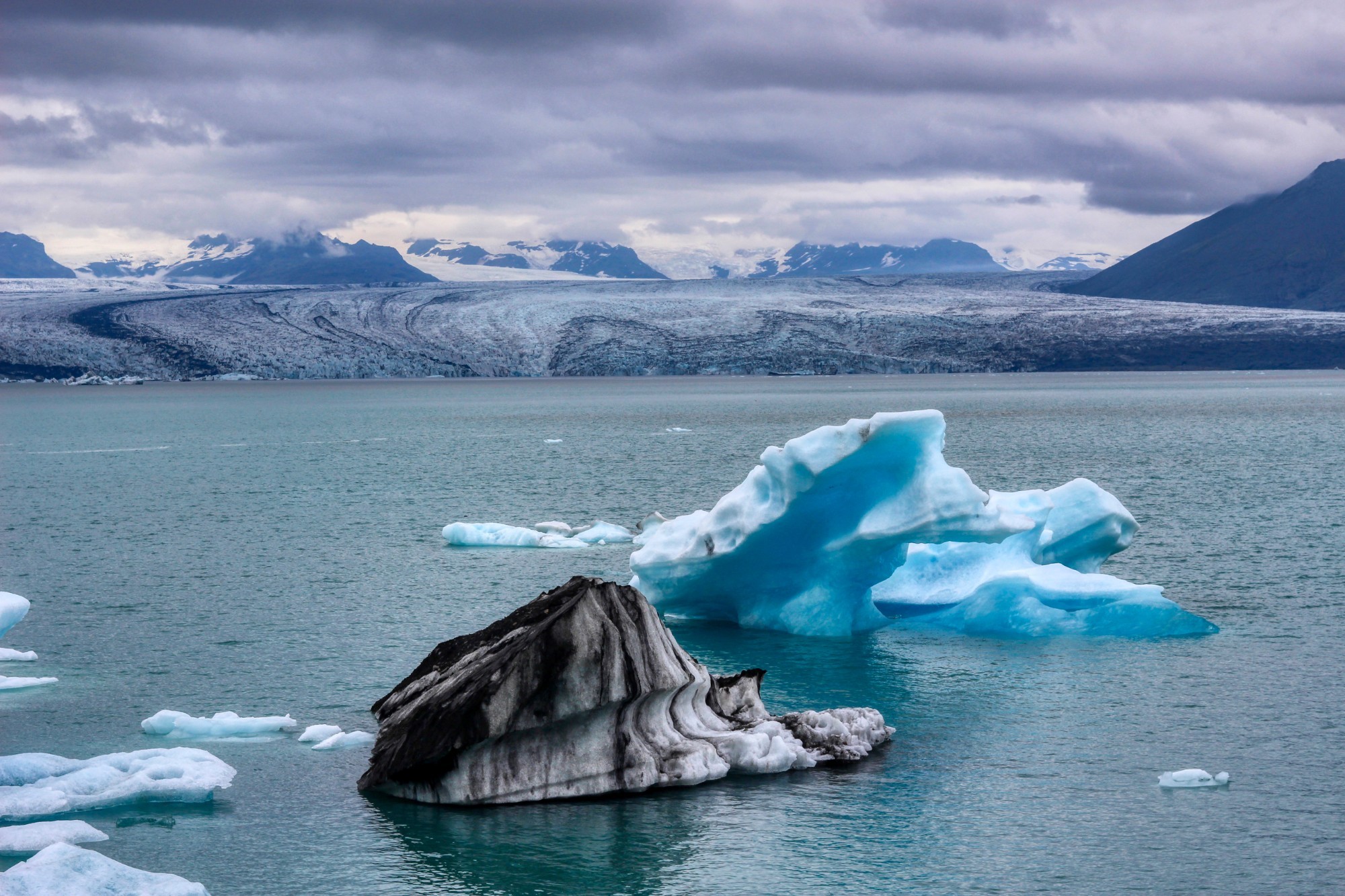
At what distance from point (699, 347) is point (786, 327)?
7678mm

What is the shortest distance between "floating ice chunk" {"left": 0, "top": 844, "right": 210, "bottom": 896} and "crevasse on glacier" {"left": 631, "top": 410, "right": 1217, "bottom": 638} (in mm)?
6395

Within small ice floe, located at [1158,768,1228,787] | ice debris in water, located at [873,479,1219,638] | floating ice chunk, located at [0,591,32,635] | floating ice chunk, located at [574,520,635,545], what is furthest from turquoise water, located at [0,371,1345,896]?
floating ice chunk, located at [574,520,635,545]

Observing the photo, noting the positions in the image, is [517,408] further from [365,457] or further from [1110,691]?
[1110,691]

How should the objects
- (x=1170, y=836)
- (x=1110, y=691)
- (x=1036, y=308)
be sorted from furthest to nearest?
(x=1036, y=308) → (x=1110, y=691) → (x=1170, y=836)

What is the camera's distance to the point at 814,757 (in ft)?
29.1

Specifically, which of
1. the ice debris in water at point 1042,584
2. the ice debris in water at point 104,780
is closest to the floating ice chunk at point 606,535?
the ice debris in water at point 1042,584

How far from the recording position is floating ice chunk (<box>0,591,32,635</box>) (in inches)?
365

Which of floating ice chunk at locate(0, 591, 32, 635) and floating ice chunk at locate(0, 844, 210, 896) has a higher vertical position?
floating ice chunk at locate(0, 591, 32, 635)

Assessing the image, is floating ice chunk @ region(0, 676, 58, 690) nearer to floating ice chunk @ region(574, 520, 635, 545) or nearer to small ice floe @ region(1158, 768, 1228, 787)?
small ice floe @ region(1158, 768, 1228, 787)

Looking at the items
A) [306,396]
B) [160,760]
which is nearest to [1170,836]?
[160,760]

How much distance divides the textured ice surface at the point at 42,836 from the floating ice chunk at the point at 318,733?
2053 mm

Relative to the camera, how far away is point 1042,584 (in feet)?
43.3

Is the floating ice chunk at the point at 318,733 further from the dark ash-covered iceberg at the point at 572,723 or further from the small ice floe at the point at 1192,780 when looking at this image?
the small ice floe at the point at 1192,780

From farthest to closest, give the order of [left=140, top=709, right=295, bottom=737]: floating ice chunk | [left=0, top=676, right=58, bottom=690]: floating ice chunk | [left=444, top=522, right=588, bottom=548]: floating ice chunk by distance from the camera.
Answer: [left=444, top=522, right=588, bottom=548]: floating ice chunk → [left=0, top=676, right=58, bottom=690]: floating ice chunk → [left=140, top=709, right=295, bottom=737]: floating ice chunk
